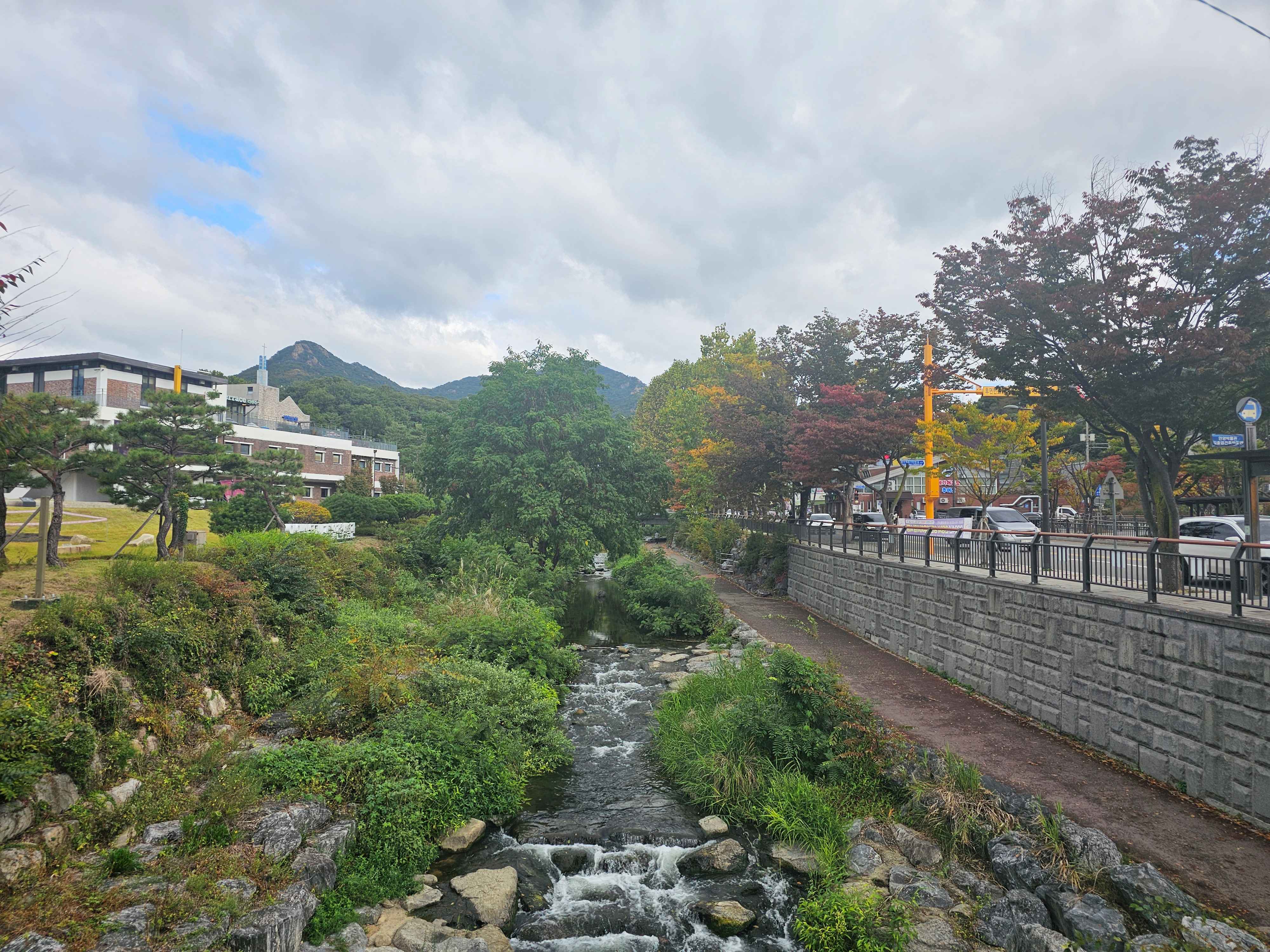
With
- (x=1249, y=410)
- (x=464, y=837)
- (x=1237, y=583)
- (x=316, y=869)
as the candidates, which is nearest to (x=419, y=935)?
(x=316, y=869)

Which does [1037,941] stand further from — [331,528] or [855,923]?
[331,528]

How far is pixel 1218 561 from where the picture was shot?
803 centimetres

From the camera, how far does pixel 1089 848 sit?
6266 mm

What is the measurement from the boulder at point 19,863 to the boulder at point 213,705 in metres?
3.72

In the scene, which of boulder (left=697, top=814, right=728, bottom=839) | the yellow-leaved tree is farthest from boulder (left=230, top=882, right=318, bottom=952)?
the yellow-leaved tree

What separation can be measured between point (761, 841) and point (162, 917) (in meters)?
6.33

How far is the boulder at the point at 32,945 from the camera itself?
15.0 ft

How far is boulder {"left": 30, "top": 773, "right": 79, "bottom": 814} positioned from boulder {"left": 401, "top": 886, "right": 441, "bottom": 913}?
10.6 ft

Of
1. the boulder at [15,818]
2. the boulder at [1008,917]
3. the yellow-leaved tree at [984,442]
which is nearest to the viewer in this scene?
the boulder at [15,818]

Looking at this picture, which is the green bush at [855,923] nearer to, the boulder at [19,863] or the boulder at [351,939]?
the boulder at [351,939]

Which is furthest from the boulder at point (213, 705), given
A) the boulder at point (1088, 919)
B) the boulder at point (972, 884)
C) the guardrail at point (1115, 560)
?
the guardrail at point (1115, 560)

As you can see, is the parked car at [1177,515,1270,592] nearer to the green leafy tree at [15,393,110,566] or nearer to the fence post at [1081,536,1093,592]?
the fence post at [1081,536,1093,592]

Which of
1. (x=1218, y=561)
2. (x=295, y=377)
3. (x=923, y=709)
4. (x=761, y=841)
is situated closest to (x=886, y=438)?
(x=923, y=709)

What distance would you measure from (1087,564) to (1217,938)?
17.7 ft
